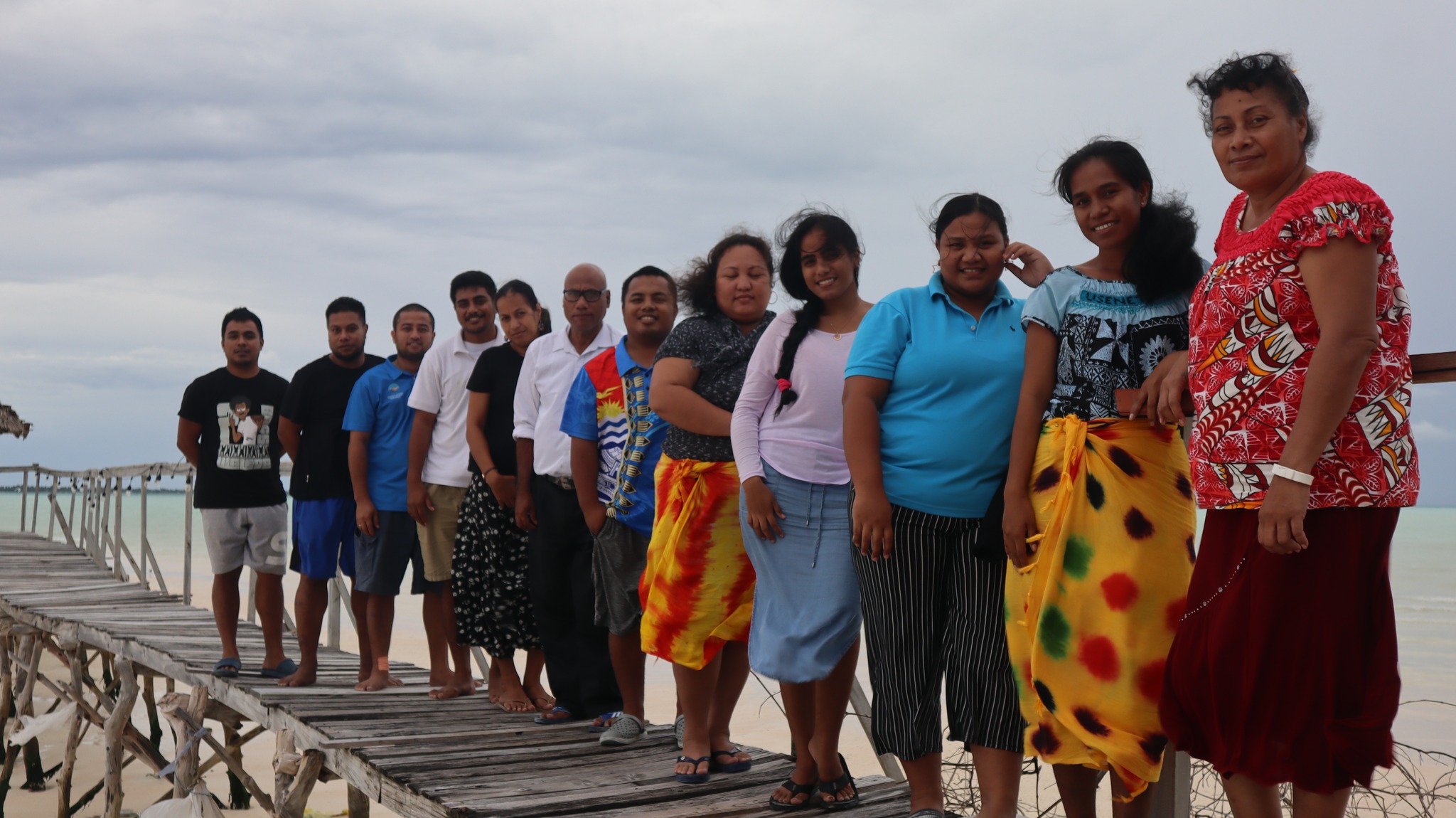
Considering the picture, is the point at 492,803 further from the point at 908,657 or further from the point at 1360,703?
the point at 1360,703

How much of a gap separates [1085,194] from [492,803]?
2.20 meters

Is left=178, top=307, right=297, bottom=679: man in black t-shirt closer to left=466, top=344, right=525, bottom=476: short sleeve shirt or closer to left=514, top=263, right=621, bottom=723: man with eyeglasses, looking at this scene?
left=466, top=344, right=525, bottom=476: short sleeve shirt

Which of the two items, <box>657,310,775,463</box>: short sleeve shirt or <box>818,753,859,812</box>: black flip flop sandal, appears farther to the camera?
<box>657,310,775,463</box>: short sleeve shirt

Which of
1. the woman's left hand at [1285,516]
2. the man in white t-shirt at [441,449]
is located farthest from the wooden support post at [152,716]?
the woman's left hand at [1285,516]

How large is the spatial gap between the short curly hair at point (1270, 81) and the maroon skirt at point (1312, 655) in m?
0.70

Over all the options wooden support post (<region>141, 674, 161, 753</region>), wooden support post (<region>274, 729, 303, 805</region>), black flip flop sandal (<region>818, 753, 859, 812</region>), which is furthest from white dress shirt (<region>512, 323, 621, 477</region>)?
wooden support post (<region>141, 674, 161, 753</region>)

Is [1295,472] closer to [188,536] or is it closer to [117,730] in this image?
[117,730]

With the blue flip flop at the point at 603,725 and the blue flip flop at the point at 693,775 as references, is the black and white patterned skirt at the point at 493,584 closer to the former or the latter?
the blue flip flop at the point at 603,725

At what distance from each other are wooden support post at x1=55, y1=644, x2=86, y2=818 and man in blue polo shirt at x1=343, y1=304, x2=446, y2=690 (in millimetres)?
3467

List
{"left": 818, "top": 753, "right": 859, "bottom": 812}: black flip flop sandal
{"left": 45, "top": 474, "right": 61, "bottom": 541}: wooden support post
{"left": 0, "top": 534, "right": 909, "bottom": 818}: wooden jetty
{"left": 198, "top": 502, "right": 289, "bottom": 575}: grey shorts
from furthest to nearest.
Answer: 1. {"left": 45, "top": 474, "right": 61, "bottom": 541}: wooden support post
2. {"left": 198, "top": 502, "right": 289, "bottom": 575}: grey shorts
3. {"left": 0, "top": 534, "right": 909, "bottom": 818}: wooden jetty
4. {"left": 818, "top": 753, "right": 859, "bottom": 812}: black flip flop sandal

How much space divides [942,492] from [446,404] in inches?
106

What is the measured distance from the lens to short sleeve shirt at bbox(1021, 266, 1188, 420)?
7.50 feet

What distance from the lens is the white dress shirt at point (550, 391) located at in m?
4.08

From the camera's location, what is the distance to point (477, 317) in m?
4.78
